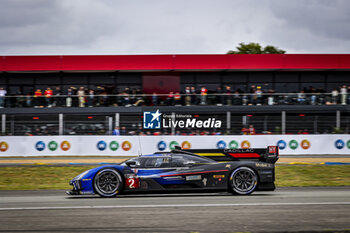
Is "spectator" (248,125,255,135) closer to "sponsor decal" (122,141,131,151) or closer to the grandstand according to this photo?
the grandstand

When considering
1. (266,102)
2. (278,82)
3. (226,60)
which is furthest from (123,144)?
(278,82)

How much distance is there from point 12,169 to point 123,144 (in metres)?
6.48

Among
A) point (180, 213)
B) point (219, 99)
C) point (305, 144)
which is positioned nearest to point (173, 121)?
point (219, 99)

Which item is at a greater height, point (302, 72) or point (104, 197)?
point (302, 72)

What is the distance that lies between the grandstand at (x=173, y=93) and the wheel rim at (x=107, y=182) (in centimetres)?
1362

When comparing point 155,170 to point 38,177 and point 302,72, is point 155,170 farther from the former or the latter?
point 302,72

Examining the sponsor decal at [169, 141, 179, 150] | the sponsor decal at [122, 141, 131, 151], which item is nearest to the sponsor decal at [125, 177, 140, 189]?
the sponsor decal at [169, 141, 179, 150]

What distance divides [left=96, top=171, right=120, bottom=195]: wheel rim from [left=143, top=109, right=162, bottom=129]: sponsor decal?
46.8 ft

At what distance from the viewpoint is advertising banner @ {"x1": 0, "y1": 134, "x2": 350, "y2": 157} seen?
921 inches

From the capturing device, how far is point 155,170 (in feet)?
34.6

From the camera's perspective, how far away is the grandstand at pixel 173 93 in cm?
2428

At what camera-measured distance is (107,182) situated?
10586 mm

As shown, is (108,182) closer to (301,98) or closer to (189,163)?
(189,163)

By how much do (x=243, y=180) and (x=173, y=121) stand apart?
594 inches
